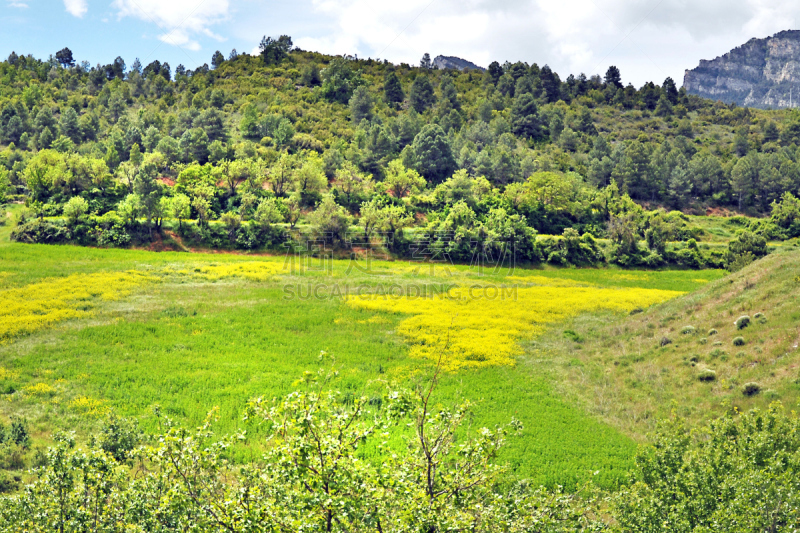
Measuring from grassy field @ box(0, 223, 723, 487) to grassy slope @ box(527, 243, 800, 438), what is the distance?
167 cm

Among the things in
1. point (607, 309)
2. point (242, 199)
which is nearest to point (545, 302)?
point (607, 309)

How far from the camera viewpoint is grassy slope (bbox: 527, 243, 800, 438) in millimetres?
21891

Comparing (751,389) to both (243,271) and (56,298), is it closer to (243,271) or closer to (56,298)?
(243,271)

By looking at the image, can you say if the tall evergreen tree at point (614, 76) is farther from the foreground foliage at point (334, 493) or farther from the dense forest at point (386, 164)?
the foreground foliage at point (334, 493)

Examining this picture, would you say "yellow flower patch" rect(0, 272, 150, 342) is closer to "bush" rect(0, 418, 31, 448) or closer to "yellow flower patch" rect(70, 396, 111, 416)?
"yellow flower patch" rect(70, 396, 111, 416)

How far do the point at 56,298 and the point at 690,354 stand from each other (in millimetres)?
41002

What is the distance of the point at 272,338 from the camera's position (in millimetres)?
30906

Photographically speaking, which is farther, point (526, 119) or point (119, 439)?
point (526, 119)

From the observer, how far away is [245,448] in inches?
713

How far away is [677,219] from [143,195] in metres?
77.7

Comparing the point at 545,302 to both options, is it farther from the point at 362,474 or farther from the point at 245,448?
the point at 362,474

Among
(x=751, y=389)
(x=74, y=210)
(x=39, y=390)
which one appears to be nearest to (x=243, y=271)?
(x=74, y=210)

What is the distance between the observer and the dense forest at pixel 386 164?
63500 mm

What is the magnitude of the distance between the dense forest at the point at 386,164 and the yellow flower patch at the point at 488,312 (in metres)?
17.5
